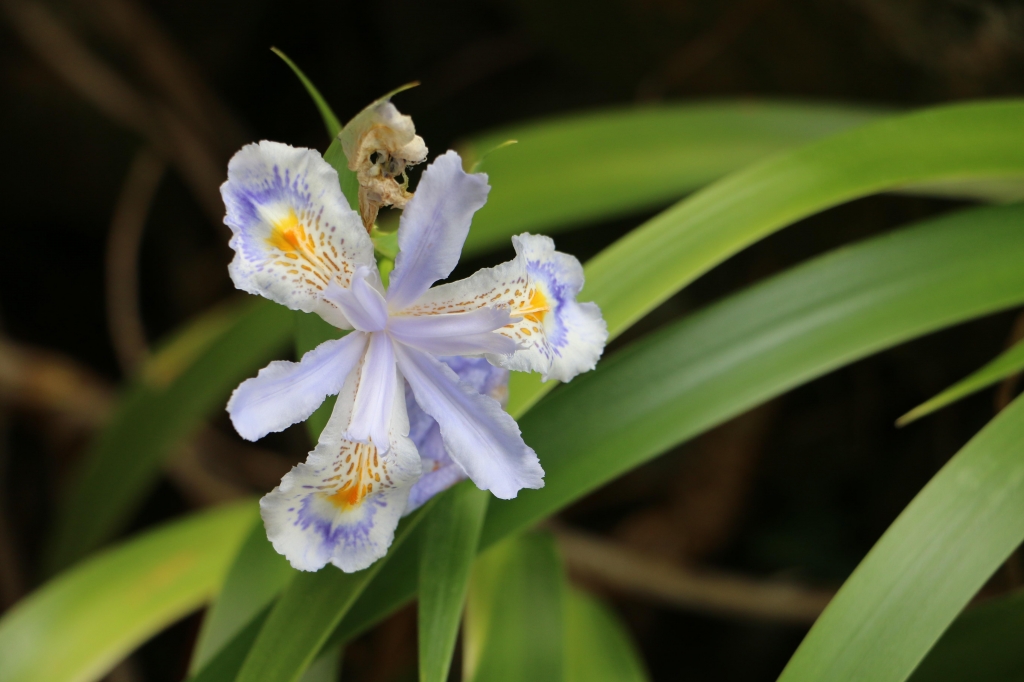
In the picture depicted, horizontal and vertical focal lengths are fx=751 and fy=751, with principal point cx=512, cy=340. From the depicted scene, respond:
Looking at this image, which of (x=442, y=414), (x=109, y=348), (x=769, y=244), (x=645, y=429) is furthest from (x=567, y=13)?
(x=109, y=348)

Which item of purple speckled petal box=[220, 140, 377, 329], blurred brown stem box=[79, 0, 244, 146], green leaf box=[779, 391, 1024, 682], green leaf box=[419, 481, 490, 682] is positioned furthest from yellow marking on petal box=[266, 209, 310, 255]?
blurred brown stem box=[79, 0, 244, 146]

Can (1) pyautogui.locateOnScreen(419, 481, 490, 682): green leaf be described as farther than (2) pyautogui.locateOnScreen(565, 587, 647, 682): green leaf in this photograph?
No

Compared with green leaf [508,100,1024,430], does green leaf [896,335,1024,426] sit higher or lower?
lower

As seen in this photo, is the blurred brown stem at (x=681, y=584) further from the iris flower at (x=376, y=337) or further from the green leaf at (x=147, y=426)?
the iris flower at (x=376, y=337)

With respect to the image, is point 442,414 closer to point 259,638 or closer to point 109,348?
point 259,638

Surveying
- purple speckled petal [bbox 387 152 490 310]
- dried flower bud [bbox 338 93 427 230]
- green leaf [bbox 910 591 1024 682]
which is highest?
dried flower bud [bbox 338 93 427 230]

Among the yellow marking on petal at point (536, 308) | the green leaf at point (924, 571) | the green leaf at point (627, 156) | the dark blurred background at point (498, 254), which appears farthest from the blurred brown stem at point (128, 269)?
the green leaf at point (924, 571)

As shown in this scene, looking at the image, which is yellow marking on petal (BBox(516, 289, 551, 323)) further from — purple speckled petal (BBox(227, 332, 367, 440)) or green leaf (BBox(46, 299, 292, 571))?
green leaf (BBox(46, 299, 292, 571))
